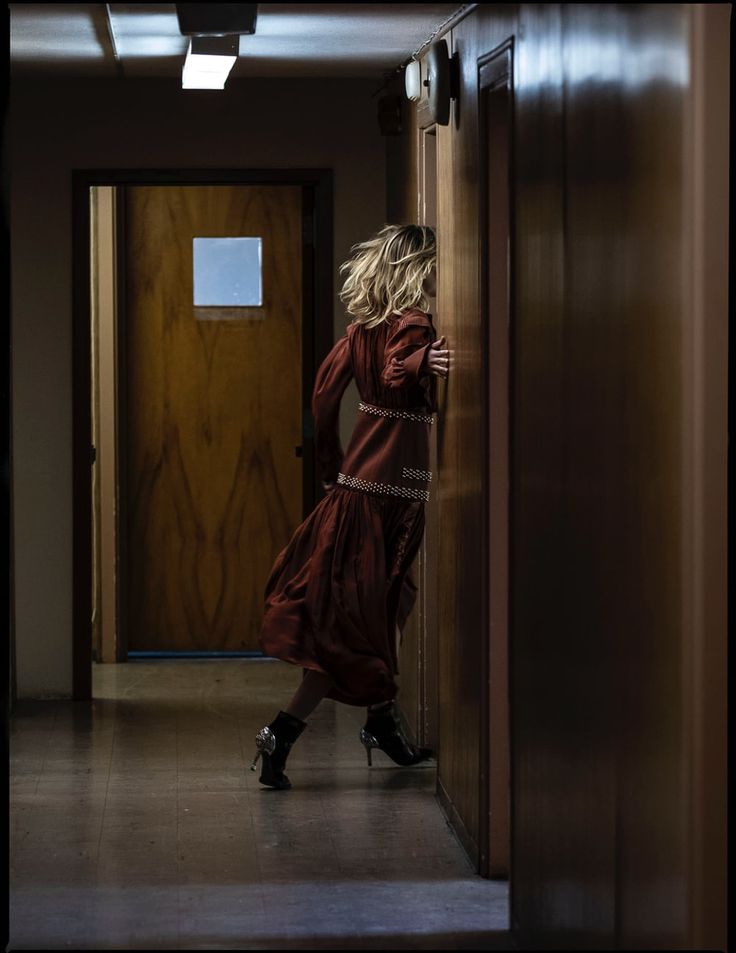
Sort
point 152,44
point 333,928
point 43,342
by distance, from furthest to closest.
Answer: point 43,342 → point 152,44 → point 333,928

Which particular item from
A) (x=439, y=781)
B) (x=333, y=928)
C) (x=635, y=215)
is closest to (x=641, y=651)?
(x=635, y=215)

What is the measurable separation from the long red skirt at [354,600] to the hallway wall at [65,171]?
1.77m

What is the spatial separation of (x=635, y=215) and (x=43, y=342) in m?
4.28

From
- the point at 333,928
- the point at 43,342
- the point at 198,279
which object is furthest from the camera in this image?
the point at 198,279

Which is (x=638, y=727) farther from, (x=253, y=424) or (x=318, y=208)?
(x=253, y=424)

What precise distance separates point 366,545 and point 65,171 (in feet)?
7.87

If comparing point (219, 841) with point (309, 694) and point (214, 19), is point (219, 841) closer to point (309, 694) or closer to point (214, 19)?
point (309, 694)

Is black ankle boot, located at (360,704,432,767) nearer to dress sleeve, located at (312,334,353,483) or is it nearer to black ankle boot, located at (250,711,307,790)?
black ankle boot, located at (250,711,307,790)

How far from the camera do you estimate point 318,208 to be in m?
6.43

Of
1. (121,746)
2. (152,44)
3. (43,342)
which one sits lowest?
(121,746)

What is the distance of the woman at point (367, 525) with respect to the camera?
4.81 metres

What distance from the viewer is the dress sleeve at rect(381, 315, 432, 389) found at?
15.0 ft

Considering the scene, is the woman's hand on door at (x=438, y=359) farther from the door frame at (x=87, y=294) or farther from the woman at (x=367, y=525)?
the door frame at (x=87, y=294)

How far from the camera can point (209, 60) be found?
525 cm
